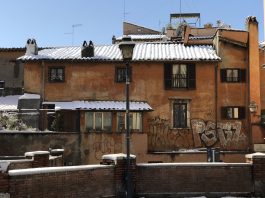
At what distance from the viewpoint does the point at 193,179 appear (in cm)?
1585

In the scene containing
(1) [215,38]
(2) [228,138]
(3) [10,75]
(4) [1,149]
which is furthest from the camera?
(3) [10,75]

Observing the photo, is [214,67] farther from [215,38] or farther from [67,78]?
[67,78]

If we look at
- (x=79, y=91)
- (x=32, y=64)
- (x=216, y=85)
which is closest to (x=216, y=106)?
(x=216, y=85)

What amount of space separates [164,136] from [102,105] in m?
4.86

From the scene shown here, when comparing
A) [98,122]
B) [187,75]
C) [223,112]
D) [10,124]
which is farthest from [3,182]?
[223,112]

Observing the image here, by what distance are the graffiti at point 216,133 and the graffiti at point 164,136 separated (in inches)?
27.8

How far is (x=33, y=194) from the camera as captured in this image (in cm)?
1205

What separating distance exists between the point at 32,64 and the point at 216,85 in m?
13.2

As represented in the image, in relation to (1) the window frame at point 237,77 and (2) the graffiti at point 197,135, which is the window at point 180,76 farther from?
(2) the graffiti at point 197,135

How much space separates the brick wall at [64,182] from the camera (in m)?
11.7

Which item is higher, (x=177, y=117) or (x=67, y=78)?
(x=67, y=78)

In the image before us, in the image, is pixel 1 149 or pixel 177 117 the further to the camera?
pixel 177 117

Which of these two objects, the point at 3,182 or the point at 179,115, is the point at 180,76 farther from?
the point at 3,182

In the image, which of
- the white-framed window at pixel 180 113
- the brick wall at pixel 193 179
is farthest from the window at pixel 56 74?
the brick wall at pixel 193 179
